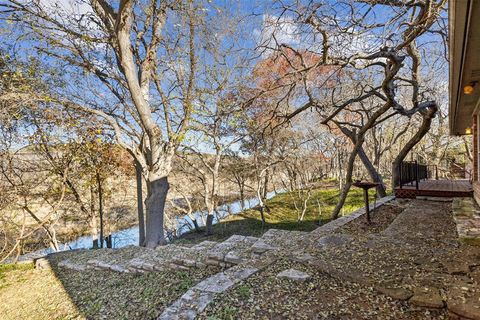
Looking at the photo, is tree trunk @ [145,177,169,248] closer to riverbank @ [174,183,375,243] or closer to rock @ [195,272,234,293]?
riverbank @ [174,183,375,243]

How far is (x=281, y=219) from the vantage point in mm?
12625

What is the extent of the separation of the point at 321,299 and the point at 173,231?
986 centimetres

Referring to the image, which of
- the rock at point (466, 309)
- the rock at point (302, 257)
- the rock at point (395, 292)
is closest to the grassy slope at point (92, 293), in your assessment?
the rock at point (302, 257)

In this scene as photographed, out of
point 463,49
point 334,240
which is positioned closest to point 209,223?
point 334,240

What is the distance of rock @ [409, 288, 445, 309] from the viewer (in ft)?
7.17

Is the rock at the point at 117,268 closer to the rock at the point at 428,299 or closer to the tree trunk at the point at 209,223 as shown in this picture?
the rock at the point at 428,299

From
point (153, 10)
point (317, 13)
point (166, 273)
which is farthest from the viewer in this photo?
point (153, 10)

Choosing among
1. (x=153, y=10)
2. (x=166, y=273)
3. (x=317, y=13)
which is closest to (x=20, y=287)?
(x=166, y=273)

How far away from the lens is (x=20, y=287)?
485cm

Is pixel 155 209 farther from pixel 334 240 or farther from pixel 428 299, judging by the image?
pixel 428 299

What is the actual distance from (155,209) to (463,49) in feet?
20.5

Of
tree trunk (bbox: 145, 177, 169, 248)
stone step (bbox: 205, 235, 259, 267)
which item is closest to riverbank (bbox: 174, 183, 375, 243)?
tree trunk (bbox: 145, 177, 169, 248)

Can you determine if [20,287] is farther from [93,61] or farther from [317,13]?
[317,13]

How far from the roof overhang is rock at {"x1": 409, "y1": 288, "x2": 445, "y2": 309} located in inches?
91.2
